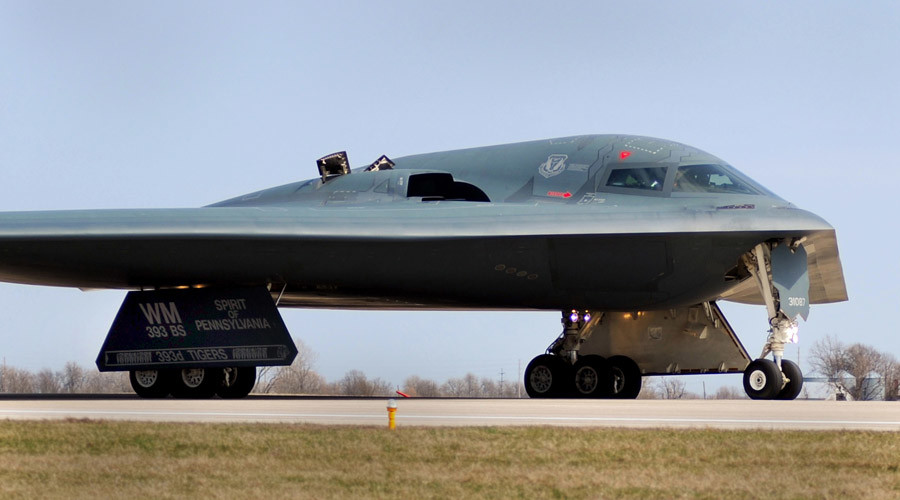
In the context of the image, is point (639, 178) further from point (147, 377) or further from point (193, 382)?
point (147, 377)

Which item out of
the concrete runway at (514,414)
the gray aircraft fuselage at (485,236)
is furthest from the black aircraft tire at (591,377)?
the concrete runway at (514,414)

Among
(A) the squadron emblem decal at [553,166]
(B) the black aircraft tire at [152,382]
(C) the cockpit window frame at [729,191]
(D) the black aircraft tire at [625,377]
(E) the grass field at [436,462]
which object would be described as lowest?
(D) the black aircraft tire at [625,377]

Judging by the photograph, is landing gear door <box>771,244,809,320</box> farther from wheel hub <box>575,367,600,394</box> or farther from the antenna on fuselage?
the antenna on fuselage

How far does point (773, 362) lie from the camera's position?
16125 mm

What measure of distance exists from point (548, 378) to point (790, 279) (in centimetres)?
547

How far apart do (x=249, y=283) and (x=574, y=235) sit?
522 cm

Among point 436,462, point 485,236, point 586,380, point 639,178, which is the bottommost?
point 586,380

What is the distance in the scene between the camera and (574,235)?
16297mm

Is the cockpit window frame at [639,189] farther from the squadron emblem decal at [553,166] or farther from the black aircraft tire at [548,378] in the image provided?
the black aircraft tire at [548,378]

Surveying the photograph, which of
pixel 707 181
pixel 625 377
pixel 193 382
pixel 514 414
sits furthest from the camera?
pixel 625 377

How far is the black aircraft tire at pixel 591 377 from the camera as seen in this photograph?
19.9 m

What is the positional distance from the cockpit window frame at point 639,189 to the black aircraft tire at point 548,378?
4.14 meters

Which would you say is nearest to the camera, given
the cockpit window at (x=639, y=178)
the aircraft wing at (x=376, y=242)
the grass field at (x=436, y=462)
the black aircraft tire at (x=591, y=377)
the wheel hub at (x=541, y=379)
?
the grass field at (x=436, y=462)

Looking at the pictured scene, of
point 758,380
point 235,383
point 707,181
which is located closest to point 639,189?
point 707,181
